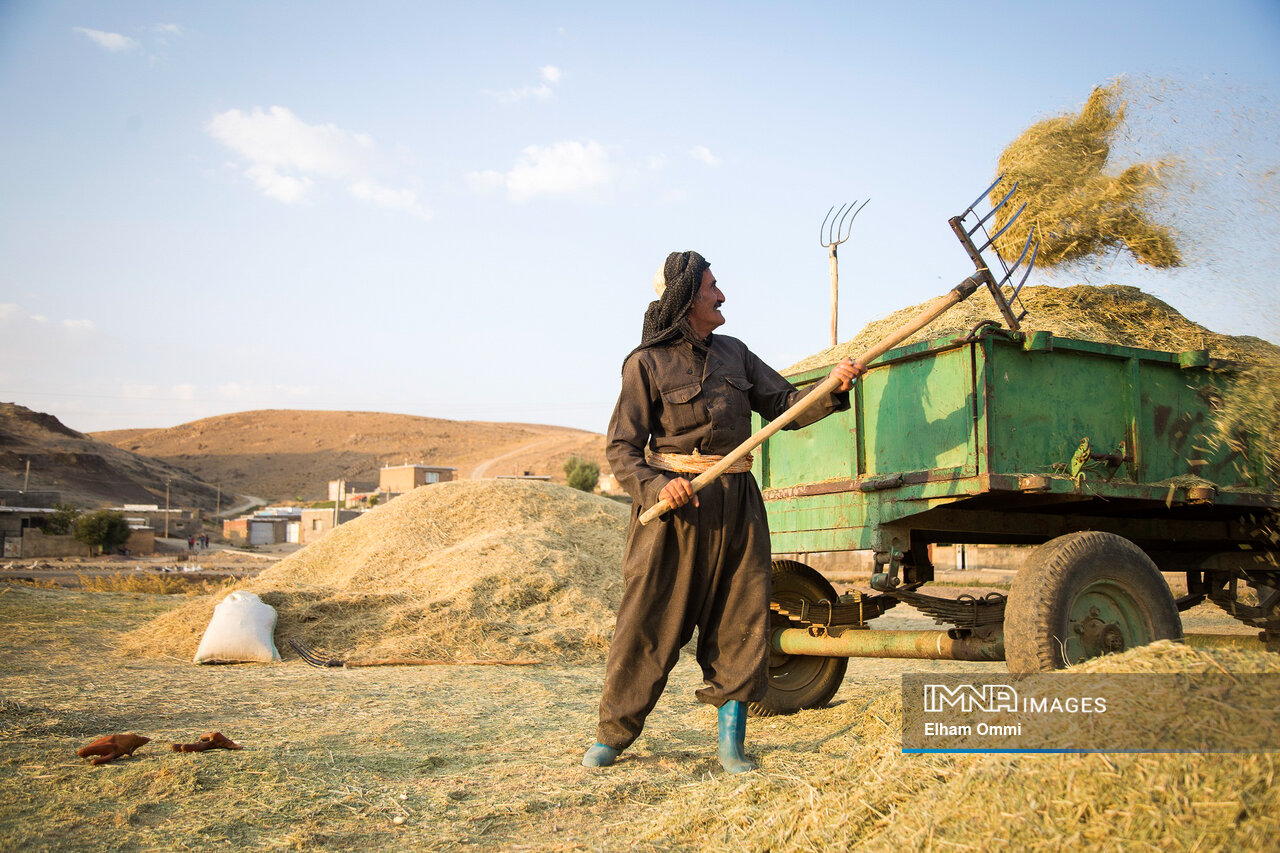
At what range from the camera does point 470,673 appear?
19.7 feet

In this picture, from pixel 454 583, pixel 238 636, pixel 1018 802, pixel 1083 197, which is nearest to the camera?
pixel 1018 802

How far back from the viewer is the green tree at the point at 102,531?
81.4ft

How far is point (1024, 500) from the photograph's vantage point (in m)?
3.63

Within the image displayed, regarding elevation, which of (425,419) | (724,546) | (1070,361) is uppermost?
(425,419)

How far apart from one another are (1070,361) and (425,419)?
9210cm

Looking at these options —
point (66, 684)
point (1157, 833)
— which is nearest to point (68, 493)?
point (66, 684)

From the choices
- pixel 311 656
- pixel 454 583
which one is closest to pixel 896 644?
pixel 311 656

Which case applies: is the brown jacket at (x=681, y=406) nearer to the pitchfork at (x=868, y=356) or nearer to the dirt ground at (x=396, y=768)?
the pitchfork at (x=868, y=356)

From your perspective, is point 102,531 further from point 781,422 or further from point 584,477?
point 781,422

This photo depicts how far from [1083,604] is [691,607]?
4.88ft

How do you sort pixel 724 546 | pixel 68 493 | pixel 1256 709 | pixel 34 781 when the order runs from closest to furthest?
pixel 1256 709, pixel 34 781, pixel 724 546, pixel 68 493

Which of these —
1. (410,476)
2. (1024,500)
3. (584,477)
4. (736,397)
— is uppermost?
(410,476)

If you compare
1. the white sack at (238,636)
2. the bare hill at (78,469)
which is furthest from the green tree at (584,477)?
the white sack at (238,636)

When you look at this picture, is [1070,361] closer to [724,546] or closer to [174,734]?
[724,546]
